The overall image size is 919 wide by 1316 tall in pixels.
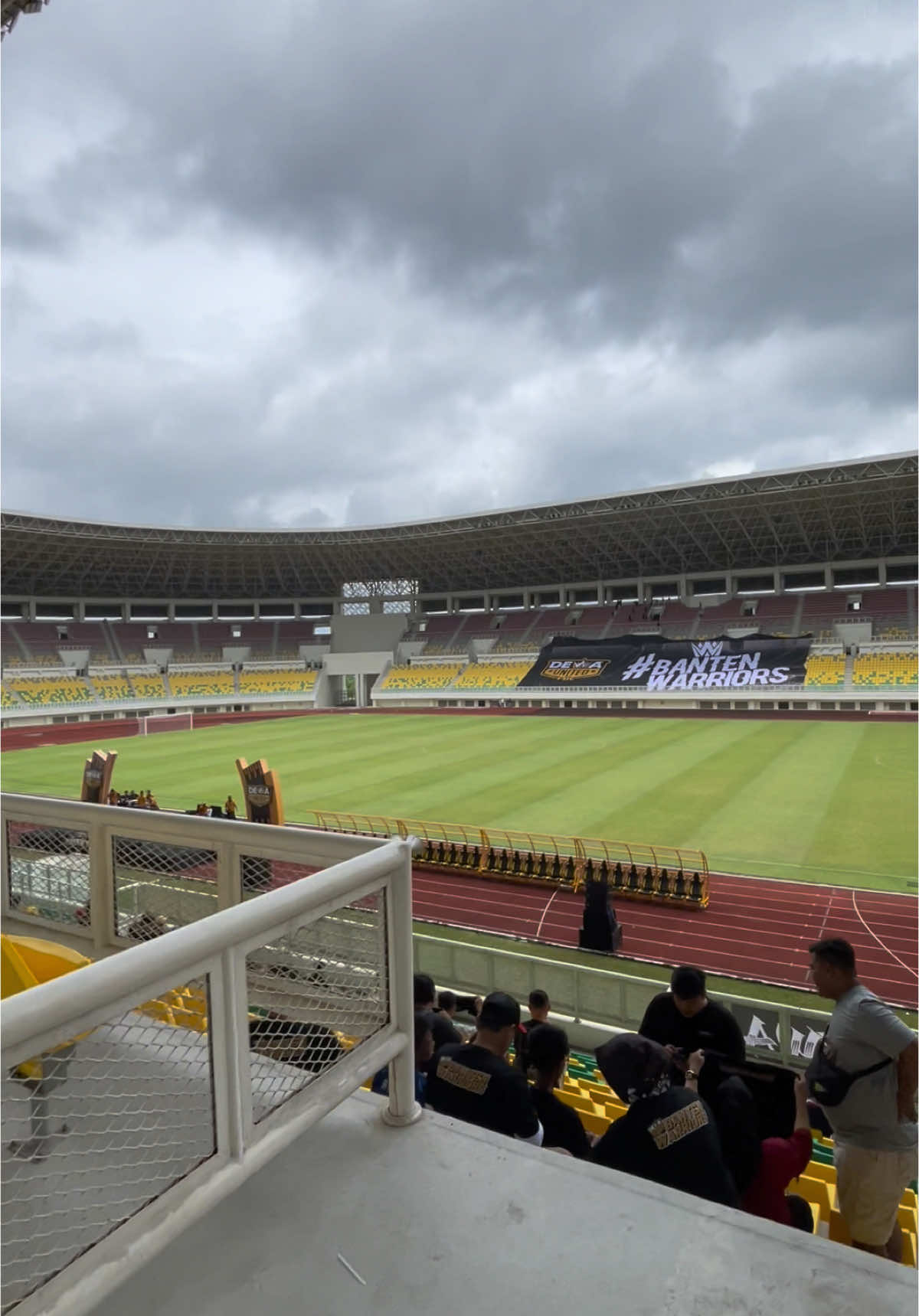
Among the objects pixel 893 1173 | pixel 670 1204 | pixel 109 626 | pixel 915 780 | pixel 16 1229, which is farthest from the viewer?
pixel 109 626

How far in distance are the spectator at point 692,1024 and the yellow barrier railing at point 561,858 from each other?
27.6 feet

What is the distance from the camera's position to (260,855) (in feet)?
8.62

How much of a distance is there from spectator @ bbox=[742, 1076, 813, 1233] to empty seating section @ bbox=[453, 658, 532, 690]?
151 feet

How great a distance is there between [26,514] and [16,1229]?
49987mm

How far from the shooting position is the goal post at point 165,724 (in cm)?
3869

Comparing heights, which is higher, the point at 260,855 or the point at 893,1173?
the point at 260,855

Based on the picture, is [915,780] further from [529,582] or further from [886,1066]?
[529,582]

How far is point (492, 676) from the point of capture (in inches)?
2025

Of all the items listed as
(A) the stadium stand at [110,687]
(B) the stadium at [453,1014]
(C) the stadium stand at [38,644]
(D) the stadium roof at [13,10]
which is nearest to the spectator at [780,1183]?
(B) the stadium at [453,1014]

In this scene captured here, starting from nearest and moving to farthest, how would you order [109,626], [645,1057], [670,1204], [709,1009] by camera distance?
[670,1204] → [645,1057] → [709,1009] → [109,626]

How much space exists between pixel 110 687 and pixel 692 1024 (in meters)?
53.5

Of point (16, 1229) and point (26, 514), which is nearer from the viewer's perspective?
point (16, 1229)

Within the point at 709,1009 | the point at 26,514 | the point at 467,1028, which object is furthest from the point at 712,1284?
the point at 26,514

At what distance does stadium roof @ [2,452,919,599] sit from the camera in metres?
41.3
